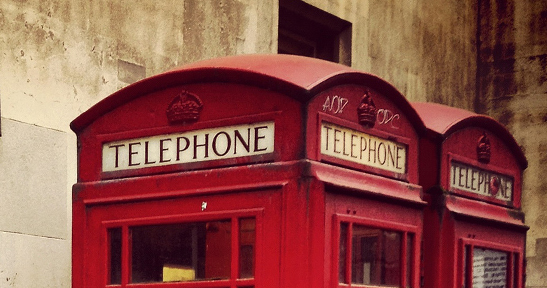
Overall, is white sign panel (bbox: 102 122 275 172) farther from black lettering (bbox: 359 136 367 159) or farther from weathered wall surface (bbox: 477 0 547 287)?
weathered wall surface (bbox: 477 0 547 287)

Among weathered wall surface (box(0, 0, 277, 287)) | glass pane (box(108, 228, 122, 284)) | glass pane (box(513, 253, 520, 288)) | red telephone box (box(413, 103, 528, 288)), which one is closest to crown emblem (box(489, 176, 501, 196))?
red telephone box (box(413, 103, 528, 288))

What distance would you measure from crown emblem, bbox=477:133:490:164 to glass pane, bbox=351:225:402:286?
0.89m

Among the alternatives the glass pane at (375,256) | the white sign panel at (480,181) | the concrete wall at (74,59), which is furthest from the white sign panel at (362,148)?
the concrete wall at (74,59)

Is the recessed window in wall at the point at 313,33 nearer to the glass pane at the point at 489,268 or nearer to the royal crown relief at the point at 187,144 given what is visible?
the glass pane at the point at 489,268

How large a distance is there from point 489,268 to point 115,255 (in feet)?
5.99

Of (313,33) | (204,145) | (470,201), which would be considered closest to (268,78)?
(204,145)

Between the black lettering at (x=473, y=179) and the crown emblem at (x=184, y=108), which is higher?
the crown emblem at (x=184, y=108)

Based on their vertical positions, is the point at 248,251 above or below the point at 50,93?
below

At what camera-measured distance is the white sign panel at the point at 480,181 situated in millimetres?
4855

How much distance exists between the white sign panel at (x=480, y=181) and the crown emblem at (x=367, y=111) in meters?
0.76

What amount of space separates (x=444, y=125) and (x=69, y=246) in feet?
6.98

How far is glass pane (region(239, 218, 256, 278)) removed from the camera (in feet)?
13.0

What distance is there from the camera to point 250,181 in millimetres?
3998

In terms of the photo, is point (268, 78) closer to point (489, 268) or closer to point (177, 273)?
point (177, 273)
